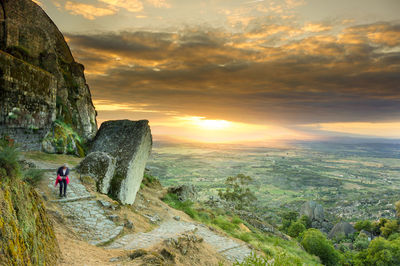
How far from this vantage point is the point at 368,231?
56.8 metres

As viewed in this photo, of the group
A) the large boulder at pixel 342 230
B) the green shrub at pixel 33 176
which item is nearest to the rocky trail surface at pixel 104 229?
the green shrub at pixel 33 176

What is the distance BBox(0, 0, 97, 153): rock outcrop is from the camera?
1445 cm

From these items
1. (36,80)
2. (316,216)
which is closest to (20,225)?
(36,80)

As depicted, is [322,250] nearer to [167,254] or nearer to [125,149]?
[125,149]

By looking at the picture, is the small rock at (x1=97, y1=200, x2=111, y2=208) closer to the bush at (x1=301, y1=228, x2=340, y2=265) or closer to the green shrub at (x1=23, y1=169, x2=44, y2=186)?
the green shrub at (x1=23, y1=169, x2=44, y2=186)

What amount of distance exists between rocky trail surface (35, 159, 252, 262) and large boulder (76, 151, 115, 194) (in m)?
0.67

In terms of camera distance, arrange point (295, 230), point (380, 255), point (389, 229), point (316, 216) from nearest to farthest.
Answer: point (380, 255)
point (295, 230)
point (389, 229)
point (316, 216)

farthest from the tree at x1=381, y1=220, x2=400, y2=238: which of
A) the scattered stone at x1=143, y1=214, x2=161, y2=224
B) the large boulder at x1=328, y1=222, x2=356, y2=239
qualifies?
the scattered stone at x1=143, y1=214, x2=161, y2=224

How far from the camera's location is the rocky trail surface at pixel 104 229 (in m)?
8.18

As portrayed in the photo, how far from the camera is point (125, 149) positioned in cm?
1454

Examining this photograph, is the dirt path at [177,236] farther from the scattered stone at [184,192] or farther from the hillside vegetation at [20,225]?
the scattered stone at [184,192]

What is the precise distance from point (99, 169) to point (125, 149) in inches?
97.2

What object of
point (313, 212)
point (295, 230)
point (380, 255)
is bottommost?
point (313, 212)

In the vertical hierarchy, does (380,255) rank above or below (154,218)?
below
